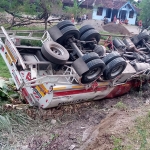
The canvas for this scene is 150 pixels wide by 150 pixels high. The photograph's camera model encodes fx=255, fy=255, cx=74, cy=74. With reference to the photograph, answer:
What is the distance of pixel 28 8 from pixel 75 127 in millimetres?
9527

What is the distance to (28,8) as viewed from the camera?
524 inches

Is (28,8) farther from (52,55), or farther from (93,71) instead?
(93,71)

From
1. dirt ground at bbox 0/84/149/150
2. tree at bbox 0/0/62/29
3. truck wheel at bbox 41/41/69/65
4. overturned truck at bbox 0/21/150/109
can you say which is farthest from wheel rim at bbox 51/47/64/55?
tree at bbox 0/0/62/29

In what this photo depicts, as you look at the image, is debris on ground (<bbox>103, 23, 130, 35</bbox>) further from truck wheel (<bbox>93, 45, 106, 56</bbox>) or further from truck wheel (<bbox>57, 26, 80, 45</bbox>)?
truck wheel (<bbox>57, 26, 80, 45</bbox>)

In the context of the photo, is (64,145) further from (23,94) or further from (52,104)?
(23,94)

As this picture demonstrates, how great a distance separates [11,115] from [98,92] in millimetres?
Result: 2127

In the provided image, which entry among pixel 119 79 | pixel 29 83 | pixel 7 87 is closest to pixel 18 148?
pixel 29 83

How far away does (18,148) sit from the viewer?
14.1 ft

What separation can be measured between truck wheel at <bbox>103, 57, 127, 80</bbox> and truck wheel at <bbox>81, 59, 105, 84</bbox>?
316 millimetres

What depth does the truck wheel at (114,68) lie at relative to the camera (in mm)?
5797

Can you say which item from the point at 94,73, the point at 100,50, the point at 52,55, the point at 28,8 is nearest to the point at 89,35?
Result: the point at 100,50

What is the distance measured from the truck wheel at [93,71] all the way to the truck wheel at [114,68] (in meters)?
0.32

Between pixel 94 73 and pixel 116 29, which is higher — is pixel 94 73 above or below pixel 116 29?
above

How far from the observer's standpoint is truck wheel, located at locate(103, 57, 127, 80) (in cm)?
580
